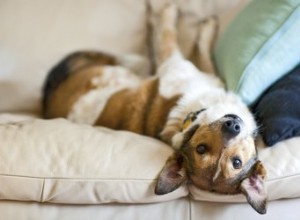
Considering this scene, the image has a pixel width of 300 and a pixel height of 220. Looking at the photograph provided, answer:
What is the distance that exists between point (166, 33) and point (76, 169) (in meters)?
1.03

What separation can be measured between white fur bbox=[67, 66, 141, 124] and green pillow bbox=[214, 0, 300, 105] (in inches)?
22.5

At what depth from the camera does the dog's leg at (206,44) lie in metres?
2.10

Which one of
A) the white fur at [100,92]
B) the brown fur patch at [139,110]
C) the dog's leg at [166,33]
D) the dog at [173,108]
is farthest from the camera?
the dog's leg at [166,33]

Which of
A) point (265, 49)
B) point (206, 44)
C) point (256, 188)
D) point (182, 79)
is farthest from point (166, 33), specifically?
point (256, 188)

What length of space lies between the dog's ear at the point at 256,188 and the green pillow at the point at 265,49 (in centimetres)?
38

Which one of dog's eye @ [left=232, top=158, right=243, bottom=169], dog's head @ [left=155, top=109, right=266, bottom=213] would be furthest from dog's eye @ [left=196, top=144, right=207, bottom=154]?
dog's eye @ [left=232, top=158, right=243, bottom=169]

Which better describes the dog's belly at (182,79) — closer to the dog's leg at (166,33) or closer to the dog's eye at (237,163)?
the dog's leg at (166,33)

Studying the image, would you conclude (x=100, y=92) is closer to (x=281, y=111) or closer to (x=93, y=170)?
(x=93, y=170)

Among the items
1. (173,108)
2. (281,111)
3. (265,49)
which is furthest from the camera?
(173,108)

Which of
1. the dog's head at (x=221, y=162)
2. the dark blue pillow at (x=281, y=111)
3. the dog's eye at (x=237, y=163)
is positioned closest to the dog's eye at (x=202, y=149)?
the dog's head at (x=221, y=162)

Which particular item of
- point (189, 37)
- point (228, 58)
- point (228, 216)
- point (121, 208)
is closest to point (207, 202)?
point (228, 216)

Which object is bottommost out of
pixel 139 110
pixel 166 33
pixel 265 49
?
pixel 139 110

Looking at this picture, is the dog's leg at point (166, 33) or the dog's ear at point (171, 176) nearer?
the dog's ear at point (171, 176)

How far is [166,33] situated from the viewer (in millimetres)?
2201
